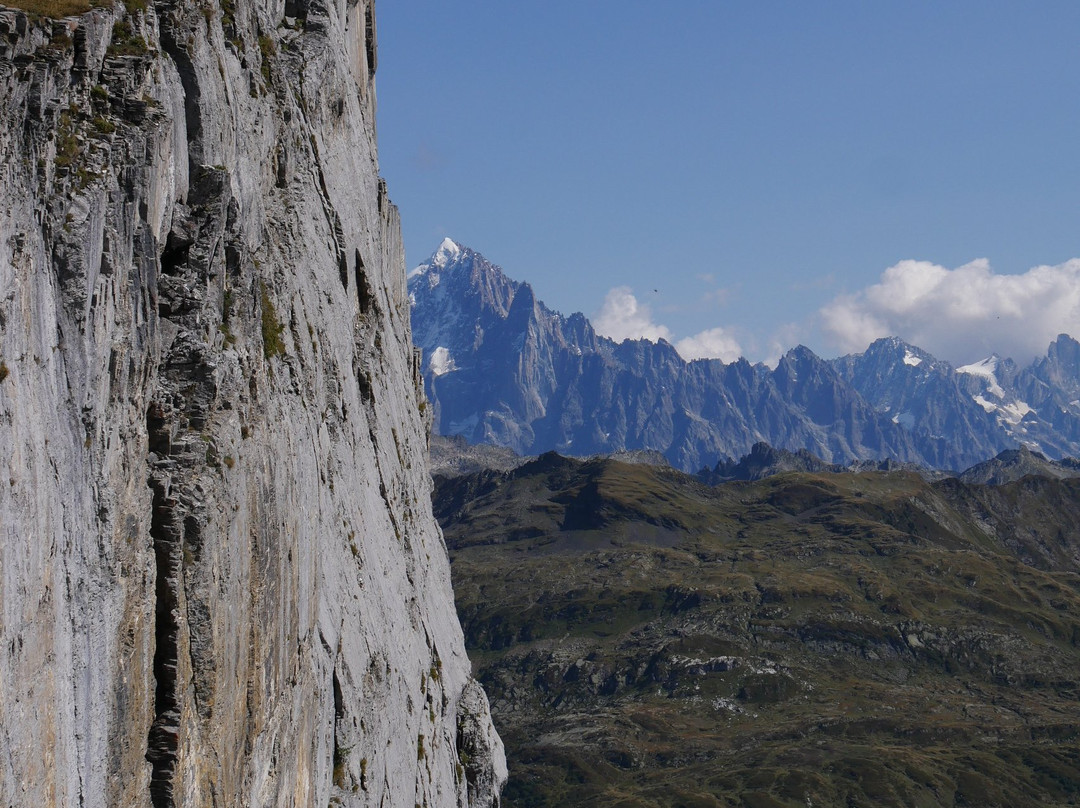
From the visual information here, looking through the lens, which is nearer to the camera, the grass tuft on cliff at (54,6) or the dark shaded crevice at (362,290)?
the grass tuft on cliff at (54,6)

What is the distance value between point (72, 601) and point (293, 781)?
13.8 m

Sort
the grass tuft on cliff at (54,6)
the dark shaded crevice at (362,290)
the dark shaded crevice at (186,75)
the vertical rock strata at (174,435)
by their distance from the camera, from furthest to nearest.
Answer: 1. the dark shaded crevice at (362,290)
2. the dark shaded crevice at (186,75)
3. the grass tuft on cliff at (54,6)
4. the vertical rock strata at (174,435)

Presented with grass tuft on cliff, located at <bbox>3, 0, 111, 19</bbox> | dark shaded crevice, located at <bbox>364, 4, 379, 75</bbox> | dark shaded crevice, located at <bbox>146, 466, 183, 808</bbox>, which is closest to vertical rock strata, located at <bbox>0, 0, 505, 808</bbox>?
dark shaded crevice, located at <bbox>146, 466, 183, 808</bbox>

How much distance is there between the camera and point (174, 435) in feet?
76.5

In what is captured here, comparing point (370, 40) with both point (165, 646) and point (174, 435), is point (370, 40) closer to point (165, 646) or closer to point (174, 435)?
point (174, 435)

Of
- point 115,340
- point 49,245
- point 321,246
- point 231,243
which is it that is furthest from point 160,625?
point 321,246

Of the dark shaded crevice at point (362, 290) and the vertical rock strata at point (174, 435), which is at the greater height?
the dark shaded crevice at point (362, 290)

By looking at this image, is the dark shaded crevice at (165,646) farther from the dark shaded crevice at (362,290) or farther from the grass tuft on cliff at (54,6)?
the dark shaded crevice at (362,290)

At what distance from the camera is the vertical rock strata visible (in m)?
18.2

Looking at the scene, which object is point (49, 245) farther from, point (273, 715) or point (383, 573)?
point (383, 573)

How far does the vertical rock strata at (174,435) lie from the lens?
18188 mm

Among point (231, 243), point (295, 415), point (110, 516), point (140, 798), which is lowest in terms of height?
point (140, 798)

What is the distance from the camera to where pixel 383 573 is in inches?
1881

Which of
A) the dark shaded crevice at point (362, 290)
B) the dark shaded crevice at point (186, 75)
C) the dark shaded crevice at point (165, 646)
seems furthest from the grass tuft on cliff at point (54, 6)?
the dark shaded crevice at point (362, 290)
